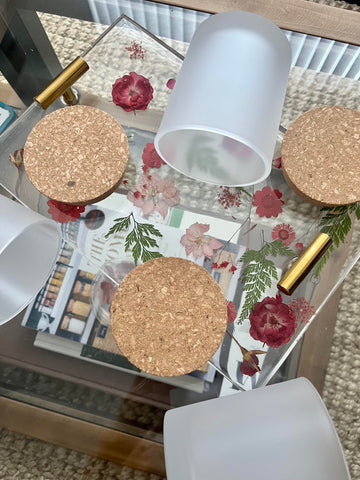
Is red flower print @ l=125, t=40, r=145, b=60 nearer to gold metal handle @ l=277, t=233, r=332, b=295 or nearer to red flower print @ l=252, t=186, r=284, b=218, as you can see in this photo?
red flower print @ l=252, t=186, r=284, b=218

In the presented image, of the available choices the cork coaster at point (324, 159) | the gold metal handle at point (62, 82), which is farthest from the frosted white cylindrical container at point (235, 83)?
the gold metal handle at point (62, 82)

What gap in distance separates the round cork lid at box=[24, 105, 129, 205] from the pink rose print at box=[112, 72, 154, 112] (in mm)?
96

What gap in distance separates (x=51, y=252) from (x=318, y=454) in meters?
0.34

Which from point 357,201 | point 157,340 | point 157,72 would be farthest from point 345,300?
point 157,72

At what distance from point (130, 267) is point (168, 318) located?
11cm

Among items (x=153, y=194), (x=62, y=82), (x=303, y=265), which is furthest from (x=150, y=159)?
(x=303, y=265)

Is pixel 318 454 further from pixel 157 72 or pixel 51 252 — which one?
pixel 157 72

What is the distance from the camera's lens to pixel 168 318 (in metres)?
0.51

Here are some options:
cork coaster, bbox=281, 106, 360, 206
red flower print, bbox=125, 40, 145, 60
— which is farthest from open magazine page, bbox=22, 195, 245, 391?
red flower print, bbox=125, 40, 145, 60

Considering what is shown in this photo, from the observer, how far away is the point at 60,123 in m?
0.55

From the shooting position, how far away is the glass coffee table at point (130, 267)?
58 cm

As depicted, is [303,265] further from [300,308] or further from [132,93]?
[132,93]

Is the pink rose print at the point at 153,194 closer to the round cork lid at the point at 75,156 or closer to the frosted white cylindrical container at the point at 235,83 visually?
the round cork lid at the point at 75,156

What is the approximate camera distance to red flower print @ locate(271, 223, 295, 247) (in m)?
0.59
